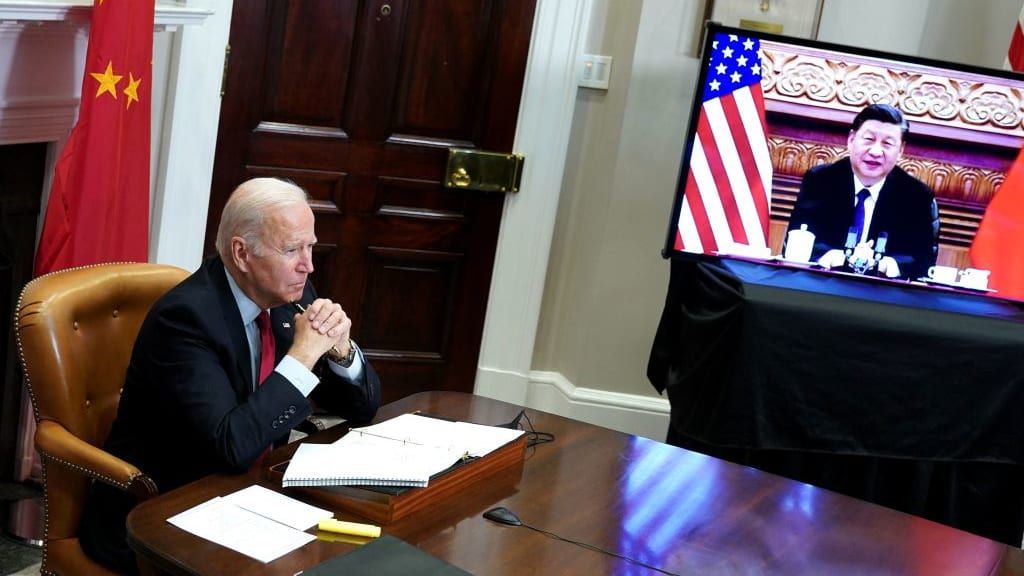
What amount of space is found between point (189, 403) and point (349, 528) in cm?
46

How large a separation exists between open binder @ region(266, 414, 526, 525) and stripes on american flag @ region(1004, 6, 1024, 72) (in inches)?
105

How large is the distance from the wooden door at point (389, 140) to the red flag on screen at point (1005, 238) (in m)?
1.73

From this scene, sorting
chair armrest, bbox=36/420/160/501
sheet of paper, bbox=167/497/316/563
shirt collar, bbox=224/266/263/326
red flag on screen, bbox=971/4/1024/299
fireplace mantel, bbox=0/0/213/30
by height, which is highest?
fireplace mantel, bbox=0/0/213/30

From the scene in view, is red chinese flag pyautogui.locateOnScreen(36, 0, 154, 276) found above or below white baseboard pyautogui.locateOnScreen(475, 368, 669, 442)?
above

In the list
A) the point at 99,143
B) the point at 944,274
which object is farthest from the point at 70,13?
the point at 944,274

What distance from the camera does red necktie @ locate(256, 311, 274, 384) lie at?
240 cm

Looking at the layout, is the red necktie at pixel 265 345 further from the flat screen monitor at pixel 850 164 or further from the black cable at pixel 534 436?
the flat screen monitor at pixel 850 164

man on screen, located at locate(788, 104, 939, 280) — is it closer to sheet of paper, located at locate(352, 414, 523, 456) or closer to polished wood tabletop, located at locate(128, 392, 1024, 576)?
polished wood tabletop, located at locate(128, 392, 1024, 576)

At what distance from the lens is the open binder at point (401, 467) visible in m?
1.97

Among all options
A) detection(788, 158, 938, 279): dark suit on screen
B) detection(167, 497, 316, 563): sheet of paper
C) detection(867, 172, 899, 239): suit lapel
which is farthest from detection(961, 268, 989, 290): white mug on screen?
detection(167, 497, 316, 563): sheet of paper

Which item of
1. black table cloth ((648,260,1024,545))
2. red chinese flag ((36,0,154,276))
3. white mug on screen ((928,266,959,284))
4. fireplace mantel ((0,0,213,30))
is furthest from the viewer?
white mug on screen ((928,266,959,284))

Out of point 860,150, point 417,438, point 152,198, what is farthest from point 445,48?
point 417,438

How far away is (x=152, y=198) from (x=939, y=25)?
2.86m

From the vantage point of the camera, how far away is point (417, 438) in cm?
222
